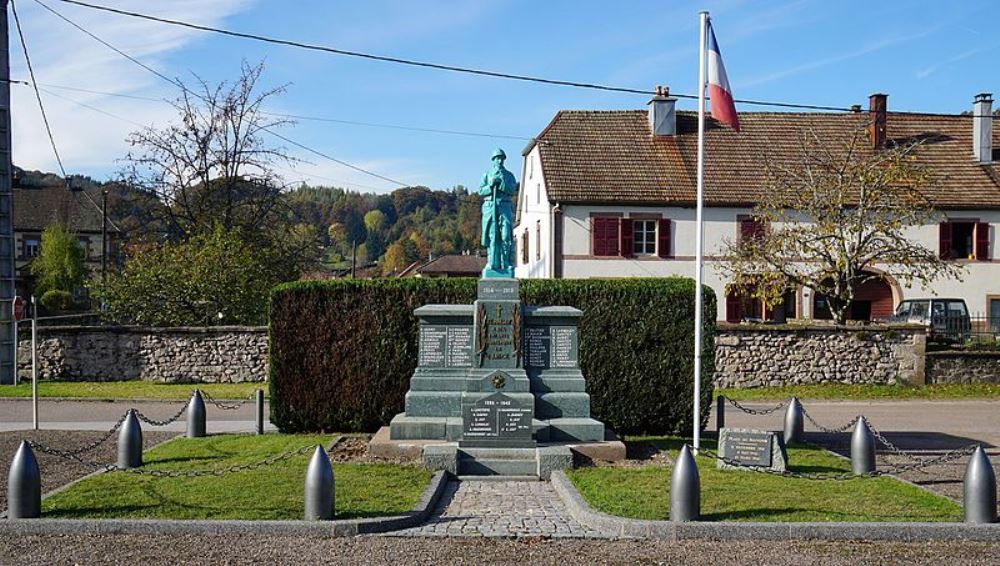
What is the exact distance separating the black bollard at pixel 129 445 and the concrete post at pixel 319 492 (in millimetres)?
4653

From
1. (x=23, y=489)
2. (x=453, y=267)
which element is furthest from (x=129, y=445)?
(x=453, y=267)

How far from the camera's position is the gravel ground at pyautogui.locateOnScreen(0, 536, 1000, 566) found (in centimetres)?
799

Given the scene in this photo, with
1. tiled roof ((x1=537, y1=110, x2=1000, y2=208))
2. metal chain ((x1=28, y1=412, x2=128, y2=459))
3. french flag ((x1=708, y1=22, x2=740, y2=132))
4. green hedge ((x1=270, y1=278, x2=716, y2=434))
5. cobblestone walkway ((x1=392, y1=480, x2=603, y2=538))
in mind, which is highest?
tiled roof ((x1=537, y1=110, x2=1000, y2=208))

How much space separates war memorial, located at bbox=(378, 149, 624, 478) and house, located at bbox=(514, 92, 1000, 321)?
65.6 feet

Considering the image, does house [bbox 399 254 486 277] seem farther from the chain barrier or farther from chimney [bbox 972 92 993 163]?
the chain barrier

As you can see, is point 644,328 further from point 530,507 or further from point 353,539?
point 353,539

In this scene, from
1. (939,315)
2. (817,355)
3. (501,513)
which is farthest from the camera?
(939,315)

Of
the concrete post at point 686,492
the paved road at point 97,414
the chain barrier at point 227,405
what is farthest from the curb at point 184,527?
the chain barrier at point 227,405

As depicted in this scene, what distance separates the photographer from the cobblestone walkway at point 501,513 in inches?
355

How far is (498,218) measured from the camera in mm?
14727

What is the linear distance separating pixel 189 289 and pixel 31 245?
44.3 metres

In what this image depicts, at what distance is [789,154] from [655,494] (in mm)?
29133

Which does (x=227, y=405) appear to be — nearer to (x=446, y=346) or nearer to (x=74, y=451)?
(x=74, y=451)

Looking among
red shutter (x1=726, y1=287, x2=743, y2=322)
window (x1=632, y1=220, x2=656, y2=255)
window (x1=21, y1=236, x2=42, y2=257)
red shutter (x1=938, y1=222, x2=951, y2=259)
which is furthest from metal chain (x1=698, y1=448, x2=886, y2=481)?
window (x1=21, y1=236, x2=42, y2=257)
